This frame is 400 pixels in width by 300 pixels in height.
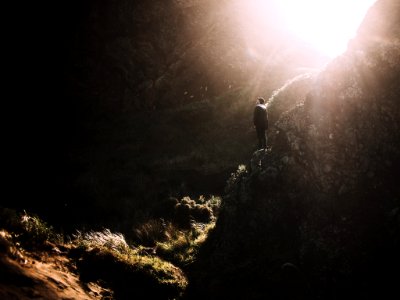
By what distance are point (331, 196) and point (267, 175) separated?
1856mm

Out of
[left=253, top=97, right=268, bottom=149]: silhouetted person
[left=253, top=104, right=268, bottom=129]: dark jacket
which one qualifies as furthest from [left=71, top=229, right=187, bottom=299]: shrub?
[left=253, top=104, right=268, bottom=129]: dark jacket

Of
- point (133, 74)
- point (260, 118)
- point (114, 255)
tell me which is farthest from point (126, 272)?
point (133, 74)

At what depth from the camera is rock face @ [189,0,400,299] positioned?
789 centimetres

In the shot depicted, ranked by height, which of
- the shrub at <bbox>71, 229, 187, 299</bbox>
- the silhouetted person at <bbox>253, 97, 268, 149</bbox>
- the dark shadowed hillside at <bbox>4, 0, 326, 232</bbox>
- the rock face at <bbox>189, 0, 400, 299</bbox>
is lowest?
the shrub at <bbox>71, 229, 187, 299</bbox>

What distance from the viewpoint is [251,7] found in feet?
111

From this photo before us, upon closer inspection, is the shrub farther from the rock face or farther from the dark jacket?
the dark jacket

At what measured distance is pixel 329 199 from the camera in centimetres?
888

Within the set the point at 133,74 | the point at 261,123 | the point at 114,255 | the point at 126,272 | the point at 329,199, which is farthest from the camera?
the point at 133,74

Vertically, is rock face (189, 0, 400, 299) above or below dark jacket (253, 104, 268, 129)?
below

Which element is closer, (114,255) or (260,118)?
(114,255)

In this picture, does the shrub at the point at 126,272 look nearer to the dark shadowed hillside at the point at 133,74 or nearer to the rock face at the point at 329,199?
the rock face at the point at 329,199

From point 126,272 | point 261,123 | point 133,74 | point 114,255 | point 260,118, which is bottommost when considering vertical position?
point 126,272

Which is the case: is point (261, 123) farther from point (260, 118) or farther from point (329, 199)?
point (329, 199)

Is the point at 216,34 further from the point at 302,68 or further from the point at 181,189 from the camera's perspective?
the point at 181,189
